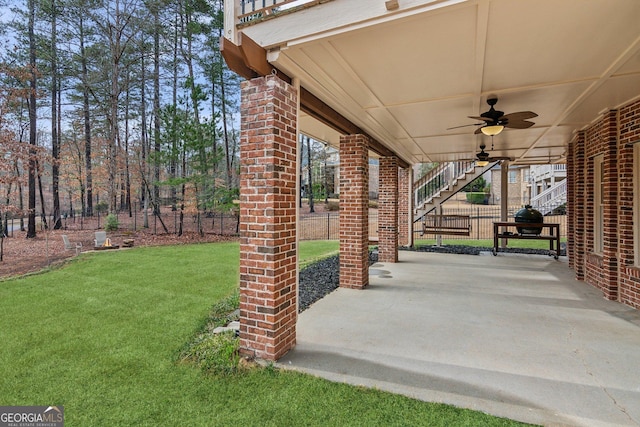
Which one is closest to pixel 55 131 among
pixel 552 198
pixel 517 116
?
pixel 517 116

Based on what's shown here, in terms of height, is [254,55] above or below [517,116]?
above

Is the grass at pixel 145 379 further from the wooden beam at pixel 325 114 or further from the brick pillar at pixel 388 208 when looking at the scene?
the brick pillar at pixel 388 208

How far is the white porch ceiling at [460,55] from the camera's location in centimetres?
221

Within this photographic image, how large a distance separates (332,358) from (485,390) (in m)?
1.27

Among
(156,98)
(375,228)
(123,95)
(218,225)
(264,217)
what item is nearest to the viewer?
(264,217)

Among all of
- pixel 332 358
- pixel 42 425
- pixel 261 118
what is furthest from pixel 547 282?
pixel 42 425

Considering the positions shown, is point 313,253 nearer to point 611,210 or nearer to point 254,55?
point 611,210

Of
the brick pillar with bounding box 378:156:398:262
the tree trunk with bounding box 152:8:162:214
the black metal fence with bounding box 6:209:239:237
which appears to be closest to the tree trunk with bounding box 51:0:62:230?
the black metal fence with bounding box 6:209:239:237

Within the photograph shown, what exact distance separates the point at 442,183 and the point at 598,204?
5.57 meters

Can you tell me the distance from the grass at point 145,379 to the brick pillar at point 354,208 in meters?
2.18

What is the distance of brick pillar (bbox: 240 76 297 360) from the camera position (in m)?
2.76

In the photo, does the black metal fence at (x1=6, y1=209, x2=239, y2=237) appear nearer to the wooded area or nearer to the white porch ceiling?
the wooded area

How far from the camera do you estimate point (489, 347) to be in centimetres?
311

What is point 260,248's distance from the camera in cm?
280
